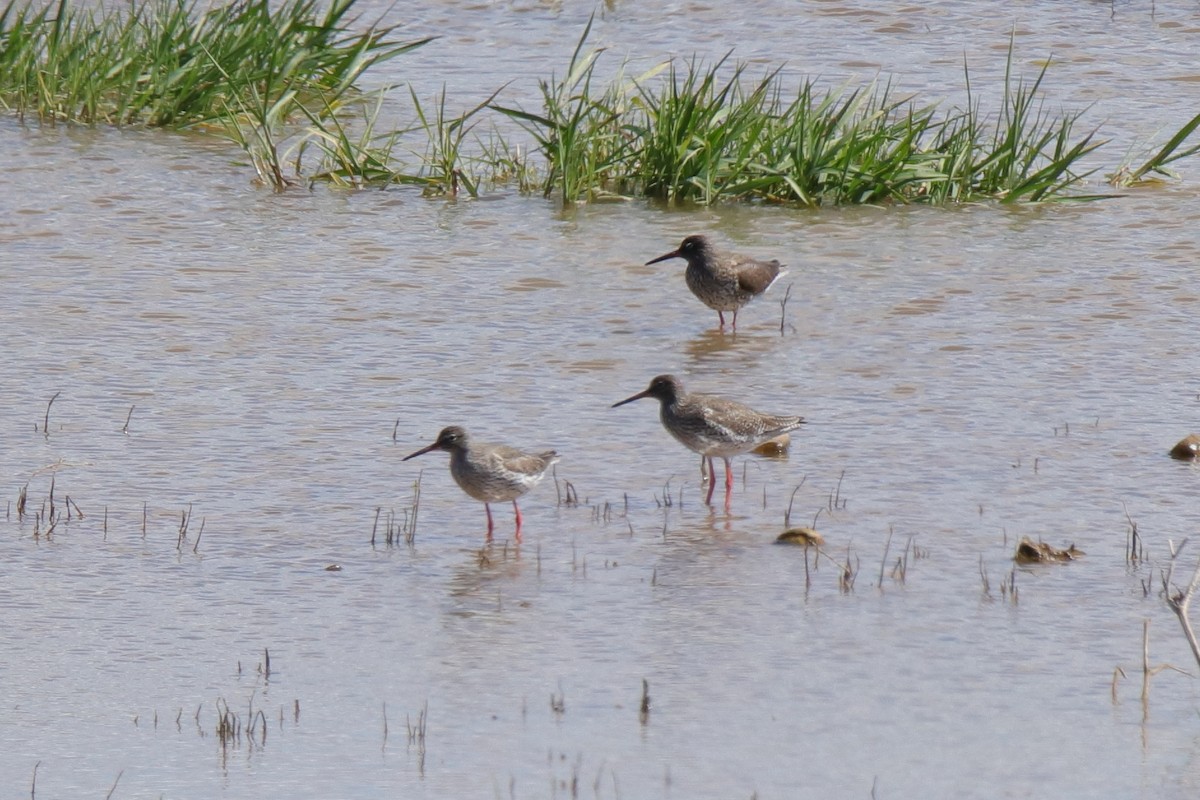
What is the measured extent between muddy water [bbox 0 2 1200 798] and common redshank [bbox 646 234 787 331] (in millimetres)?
285

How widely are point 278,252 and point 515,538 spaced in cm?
525

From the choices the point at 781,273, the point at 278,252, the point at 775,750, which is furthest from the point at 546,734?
the point at 278,252

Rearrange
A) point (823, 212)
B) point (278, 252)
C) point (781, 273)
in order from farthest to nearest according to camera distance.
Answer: point (823, 212) → point (278, 252) → point (781, 273)

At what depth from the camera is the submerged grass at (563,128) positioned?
47.3ft

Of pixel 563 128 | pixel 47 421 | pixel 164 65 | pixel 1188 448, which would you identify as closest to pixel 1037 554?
pixel 1188 448

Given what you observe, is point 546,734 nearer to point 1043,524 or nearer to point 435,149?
point 1043,524

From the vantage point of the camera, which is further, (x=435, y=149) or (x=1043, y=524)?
(x=435, y=149)

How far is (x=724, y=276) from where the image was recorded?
12.1 metres

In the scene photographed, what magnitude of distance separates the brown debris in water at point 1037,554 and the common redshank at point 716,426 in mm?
1639

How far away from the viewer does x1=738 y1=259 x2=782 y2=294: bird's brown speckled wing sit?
12141 mm

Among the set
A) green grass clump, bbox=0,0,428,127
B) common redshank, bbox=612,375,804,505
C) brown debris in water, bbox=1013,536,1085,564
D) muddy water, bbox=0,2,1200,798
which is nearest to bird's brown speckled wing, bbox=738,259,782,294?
muddy water, bbox=0,2,1200,798

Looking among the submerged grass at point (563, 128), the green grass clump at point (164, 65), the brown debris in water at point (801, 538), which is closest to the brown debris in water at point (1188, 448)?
the brown debris in water at point (801, 538)

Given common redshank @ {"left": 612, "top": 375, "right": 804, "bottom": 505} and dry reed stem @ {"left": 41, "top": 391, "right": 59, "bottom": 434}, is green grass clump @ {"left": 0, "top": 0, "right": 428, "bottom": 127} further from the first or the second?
common redshank @ {"left": 612, "top": 375, "right": 804, "bottom": 505}

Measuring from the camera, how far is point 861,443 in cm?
985
